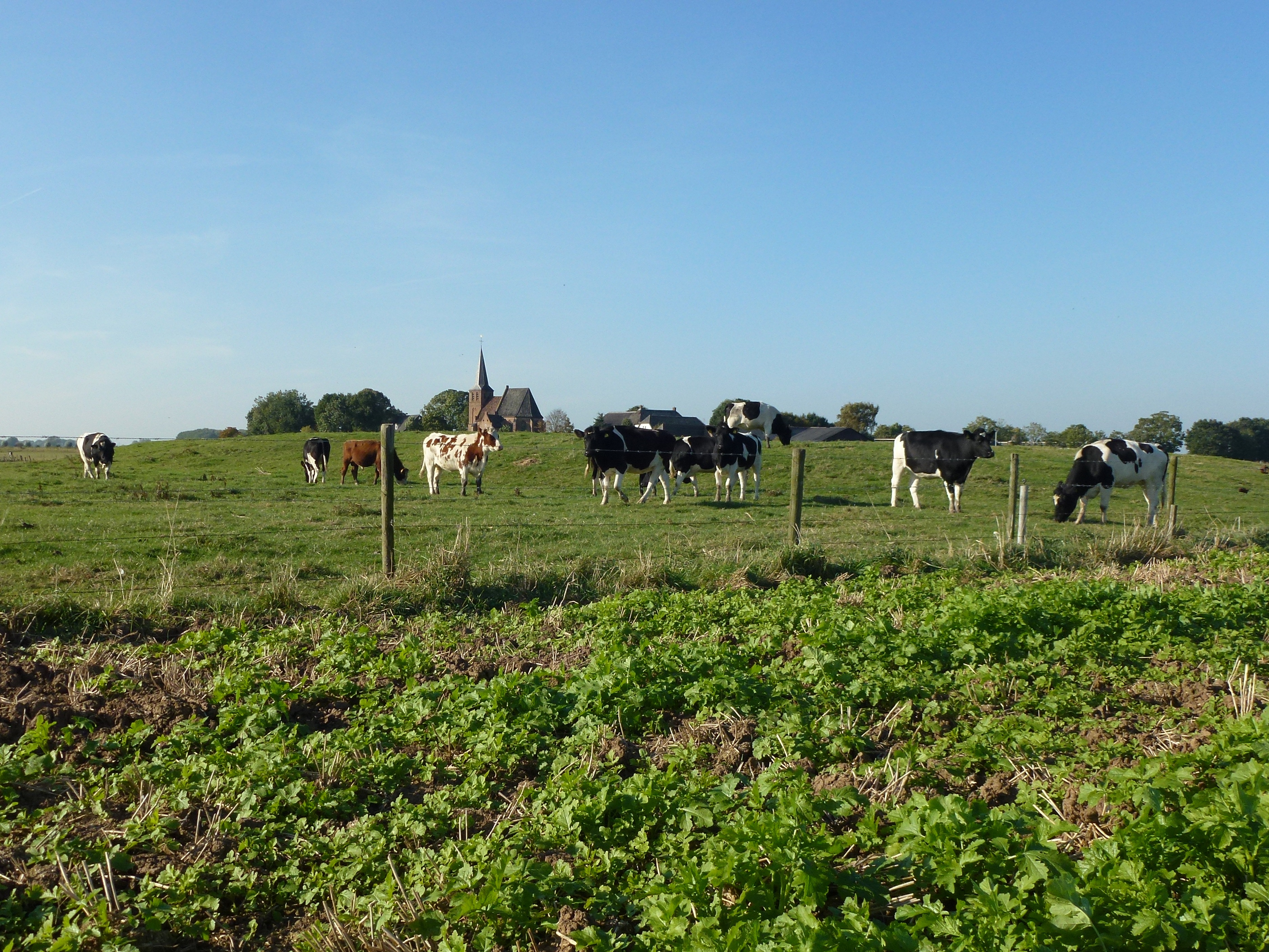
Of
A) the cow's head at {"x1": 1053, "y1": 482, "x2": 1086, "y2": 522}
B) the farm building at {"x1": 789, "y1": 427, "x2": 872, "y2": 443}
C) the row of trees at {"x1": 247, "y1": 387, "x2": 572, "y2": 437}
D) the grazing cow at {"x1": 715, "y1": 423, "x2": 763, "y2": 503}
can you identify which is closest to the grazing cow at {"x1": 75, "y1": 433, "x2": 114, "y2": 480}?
the grazing cow at {"x1": 715, "y1": 423, "x2": 763, "y2": 503}

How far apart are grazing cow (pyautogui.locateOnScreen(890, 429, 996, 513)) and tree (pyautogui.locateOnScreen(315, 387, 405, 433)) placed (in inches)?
2827

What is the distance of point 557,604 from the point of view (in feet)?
28.0

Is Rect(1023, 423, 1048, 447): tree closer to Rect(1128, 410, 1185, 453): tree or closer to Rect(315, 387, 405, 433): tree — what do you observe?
Rect(1128, 410, 1185, 453): tree

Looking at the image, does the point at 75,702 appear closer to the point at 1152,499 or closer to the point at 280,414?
the point at 1152,499

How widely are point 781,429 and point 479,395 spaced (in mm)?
96166

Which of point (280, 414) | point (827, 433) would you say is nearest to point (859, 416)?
point (827, 433)

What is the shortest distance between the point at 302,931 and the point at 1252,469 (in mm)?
43650

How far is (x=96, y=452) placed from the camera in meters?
28.5

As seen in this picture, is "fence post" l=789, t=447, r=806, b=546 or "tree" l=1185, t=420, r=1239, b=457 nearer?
"fence post" l=789, t=447, r=806, b=546

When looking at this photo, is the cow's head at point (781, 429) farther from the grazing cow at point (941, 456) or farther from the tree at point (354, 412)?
the tree at point (354, 412)

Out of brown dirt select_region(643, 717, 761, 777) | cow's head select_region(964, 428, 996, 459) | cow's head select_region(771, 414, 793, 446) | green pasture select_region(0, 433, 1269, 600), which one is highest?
cow's head select_region(771, 414, 793, 446)

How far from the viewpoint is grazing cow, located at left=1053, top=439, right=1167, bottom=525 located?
19.3 meters

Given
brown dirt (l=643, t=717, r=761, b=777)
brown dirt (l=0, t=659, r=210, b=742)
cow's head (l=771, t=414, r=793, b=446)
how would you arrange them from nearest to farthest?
brown dirt (l=643, t=717, r=761, b=777), brown dirt (l=0, t=659, r=210, b=742), cow's head (l=771, t=414, r=793, b=446)

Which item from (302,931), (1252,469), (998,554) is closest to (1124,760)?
(302,931)
